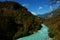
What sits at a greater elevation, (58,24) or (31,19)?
(31,19)

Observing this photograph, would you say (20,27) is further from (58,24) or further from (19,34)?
(58,24)

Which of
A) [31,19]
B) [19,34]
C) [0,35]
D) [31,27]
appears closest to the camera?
[0,35]

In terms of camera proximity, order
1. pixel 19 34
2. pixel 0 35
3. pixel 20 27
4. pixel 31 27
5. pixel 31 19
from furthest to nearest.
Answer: pixel 31 19
pixel 31 27
pixel 20 27
pixel 19 34
pixel 0 35

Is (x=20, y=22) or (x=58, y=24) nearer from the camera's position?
(x=58, y=24)

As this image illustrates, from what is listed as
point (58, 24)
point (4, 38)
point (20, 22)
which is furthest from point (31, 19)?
point (4, 38)

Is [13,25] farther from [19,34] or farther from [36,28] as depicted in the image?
[36,28]

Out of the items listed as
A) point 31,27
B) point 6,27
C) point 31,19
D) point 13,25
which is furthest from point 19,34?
point 31,19

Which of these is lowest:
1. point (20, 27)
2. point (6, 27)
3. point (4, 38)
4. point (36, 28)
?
point (4, 38)

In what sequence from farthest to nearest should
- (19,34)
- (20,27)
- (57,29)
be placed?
(20,27) < (19,34) < (57,29)

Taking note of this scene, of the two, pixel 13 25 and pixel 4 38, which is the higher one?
pixel 13 25
